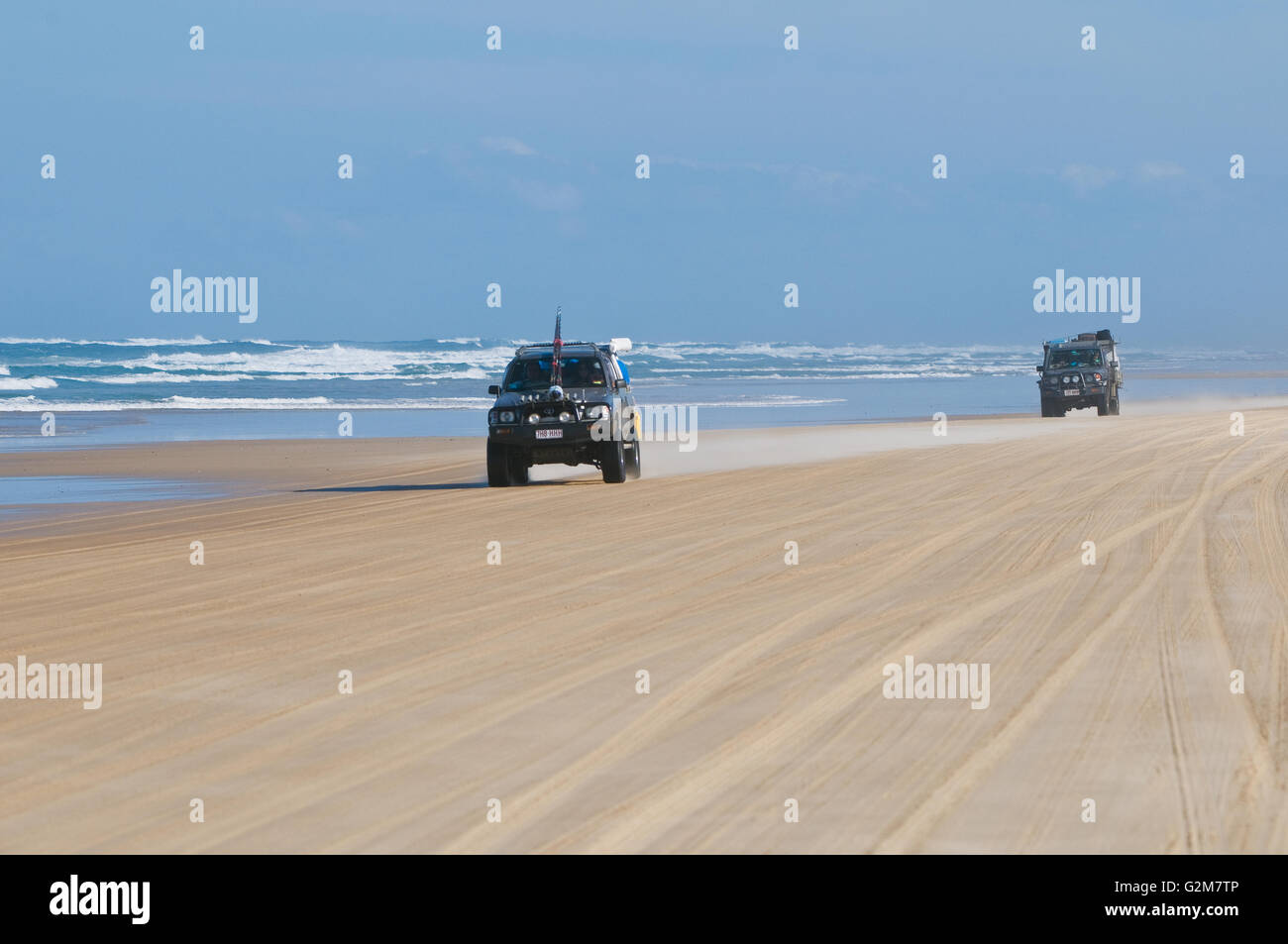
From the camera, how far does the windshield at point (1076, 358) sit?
1751 inches

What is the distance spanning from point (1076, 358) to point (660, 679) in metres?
38.5

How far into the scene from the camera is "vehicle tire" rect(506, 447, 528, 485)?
21922mm

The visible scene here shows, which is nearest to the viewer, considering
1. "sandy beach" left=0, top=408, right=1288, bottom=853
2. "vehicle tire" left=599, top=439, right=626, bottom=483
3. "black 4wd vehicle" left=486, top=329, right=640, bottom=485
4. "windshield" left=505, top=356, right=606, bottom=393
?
"sandy beach" left=0, top=408, right=1288, bottom=853

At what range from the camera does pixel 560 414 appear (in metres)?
21.4

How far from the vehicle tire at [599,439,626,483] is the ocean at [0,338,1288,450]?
17.1m

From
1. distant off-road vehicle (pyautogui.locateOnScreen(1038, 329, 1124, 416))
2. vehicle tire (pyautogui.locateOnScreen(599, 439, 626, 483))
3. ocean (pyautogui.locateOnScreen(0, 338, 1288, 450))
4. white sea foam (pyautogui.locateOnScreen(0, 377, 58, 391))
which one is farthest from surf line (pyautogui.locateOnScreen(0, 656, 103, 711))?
white sea foam (pyautogui.locateOnScreen(0, 377, 58, 391))

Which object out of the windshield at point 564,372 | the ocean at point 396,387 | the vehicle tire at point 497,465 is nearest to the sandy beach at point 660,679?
the vehicle tire at point 497,465

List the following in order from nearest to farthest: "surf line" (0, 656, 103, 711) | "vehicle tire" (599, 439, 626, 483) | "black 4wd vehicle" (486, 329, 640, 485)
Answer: "surf line" (0, 656, 103, 711), "black 4wd vehicle" (486, 329, 640, 485), "vehicle tire" (599, 439, 626, 483)

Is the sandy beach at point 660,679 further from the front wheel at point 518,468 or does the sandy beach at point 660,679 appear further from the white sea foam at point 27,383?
the white sea foam at point 27,383

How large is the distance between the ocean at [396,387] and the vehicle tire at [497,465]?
16.0 metres

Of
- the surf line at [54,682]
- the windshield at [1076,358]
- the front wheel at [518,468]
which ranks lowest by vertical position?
the surf line at [54,682]

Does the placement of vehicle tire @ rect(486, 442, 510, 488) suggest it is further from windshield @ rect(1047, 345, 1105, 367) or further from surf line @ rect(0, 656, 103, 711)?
windshield @ rect(1047, 345, 1105, 367)

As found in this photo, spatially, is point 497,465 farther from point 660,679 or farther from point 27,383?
point 27,383

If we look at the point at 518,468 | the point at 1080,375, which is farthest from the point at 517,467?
the point at 1080,375
